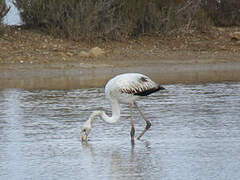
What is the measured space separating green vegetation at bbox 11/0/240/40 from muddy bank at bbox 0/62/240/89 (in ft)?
7.97

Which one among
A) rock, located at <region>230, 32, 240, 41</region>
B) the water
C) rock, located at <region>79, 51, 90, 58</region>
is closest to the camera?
the water

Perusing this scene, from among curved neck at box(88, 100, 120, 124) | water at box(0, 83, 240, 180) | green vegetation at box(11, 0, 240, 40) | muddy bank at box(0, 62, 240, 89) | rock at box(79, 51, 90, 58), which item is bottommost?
muddy bank at box(0, 62, 240, 89)

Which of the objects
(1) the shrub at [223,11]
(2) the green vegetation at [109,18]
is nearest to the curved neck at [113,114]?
(2) the green vegetation at [109,18]

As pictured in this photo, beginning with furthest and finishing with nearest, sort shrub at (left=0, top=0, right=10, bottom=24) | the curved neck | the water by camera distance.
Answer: shrub at (left=0, top=0, right=10, bottom=24)
the curved neck
the water

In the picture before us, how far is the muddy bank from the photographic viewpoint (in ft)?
47.0

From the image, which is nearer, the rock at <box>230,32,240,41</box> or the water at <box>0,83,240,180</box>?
the water at <box>0,83,240,180</box>

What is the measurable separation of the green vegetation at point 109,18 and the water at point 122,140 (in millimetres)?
6459

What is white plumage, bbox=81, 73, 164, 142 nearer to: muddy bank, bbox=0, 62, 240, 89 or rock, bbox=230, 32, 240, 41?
muddy bank, bbox=0, 62, 240, 89

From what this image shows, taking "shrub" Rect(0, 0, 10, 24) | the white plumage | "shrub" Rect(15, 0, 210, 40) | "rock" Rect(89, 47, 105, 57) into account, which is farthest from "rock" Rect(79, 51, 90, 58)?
the white plumage

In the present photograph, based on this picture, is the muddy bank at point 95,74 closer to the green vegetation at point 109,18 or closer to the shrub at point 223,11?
the green vegetation at point 109,18

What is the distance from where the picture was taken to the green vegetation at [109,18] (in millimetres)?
18203

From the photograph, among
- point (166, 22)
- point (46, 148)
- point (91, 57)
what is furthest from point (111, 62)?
point (46, 148)

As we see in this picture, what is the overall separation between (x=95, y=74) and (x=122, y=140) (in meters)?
7.69

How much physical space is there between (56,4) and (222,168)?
1275cm
